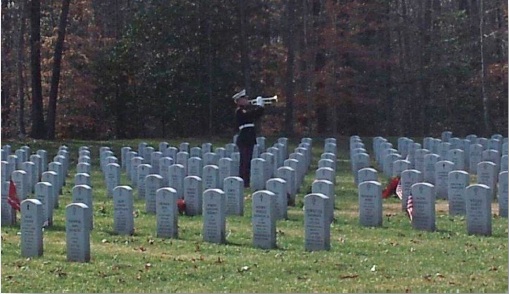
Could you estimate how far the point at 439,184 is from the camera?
19.6m

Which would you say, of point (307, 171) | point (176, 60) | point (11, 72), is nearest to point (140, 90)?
point (176, 60)

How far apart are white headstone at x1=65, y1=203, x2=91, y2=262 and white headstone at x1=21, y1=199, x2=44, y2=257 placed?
43 centimetres

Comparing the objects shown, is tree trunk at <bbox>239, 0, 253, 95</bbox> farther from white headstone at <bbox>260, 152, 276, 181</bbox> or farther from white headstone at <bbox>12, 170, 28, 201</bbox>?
white headstone at <bbox>12, 170, 28, 201</bbox>

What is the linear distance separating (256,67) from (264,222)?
90.6ft

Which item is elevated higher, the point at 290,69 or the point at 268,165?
the point at 290,69

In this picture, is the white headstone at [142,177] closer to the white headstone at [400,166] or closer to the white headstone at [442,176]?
the white headstone at [400,166]

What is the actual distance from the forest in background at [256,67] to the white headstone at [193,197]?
1984 centimetres

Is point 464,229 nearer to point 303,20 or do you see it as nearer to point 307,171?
point 307,171

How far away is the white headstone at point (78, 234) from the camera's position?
1245cm

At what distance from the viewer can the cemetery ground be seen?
11.0 meters

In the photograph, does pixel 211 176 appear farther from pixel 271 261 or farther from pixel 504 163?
pixel 271 261

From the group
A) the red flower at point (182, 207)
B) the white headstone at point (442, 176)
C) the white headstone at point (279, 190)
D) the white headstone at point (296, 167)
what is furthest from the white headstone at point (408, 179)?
the red flower at point (182, 207)

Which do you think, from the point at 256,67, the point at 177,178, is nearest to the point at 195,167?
the point at 177,178

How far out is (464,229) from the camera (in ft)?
50.2
